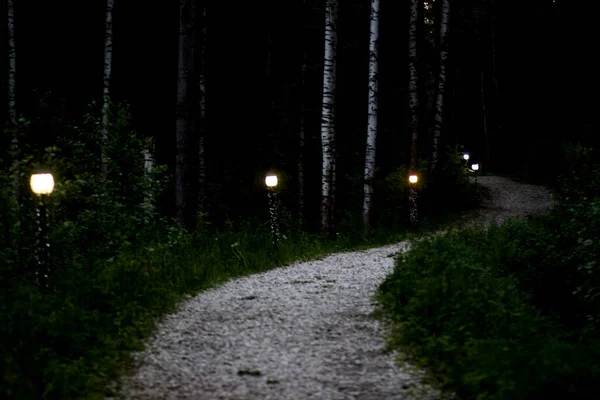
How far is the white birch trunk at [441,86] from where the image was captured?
1869 centimetres

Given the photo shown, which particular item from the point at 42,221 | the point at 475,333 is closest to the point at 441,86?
the point at 475,333

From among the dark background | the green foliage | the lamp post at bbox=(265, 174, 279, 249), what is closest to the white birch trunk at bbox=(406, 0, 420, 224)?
the dark background

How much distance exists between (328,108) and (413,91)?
3930 mm

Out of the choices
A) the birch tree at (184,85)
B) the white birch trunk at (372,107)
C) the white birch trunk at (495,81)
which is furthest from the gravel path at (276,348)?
the white birch trunk at (495,81)

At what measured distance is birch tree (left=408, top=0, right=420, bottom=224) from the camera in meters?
17.8

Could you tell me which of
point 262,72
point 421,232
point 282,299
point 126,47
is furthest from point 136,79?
point 282,299

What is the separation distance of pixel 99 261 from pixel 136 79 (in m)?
13.7

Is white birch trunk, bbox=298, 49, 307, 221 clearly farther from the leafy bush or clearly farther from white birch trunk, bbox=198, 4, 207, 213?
the leafy bush

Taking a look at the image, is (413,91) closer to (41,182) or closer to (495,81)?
(41,182)

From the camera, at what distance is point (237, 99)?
79.3 feet

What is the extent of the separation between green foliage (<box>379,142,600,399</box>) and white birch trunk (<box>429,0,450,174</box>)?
6199 millimetres

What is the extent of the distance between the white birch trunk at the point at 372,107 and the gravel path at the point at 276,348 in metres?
5.93

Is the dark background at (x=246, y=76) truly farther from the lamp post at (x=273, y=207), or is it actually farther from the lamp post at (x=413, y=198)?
the lamp post at (x=273, y=207)

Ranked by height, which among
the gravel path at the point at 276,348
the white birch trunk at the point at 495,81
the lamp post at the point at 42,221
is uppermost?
the white birch trunk at the point at 495,81
